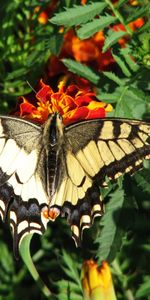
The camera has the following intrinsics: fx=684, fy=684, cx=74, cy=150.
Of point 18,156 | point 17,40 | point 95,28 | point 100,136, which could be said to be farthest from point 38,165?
point 17,40

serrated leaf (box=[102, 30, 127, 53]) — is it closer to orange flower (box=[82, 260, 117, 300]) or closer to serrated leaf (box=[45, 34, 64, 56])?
serrated leaf (box=[45, 34, 64, 56])

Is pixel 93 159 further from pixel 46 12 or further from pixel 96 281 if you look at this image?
pixel 46 12

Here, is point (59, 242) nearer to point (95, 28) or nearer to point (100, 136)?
point (100, 136)

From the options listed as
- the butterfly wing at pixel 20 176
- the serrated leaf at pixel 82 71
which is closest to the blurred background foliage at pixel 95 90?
the serrated leaf at pixel 82 71

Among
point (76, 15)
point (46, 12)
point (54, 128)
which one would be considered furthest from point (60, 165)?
point (46, 12)

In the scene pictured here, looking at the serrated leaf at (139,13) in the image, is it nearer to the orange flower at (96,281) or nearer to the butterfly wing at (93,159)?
the butterfly wing at (93,159)
